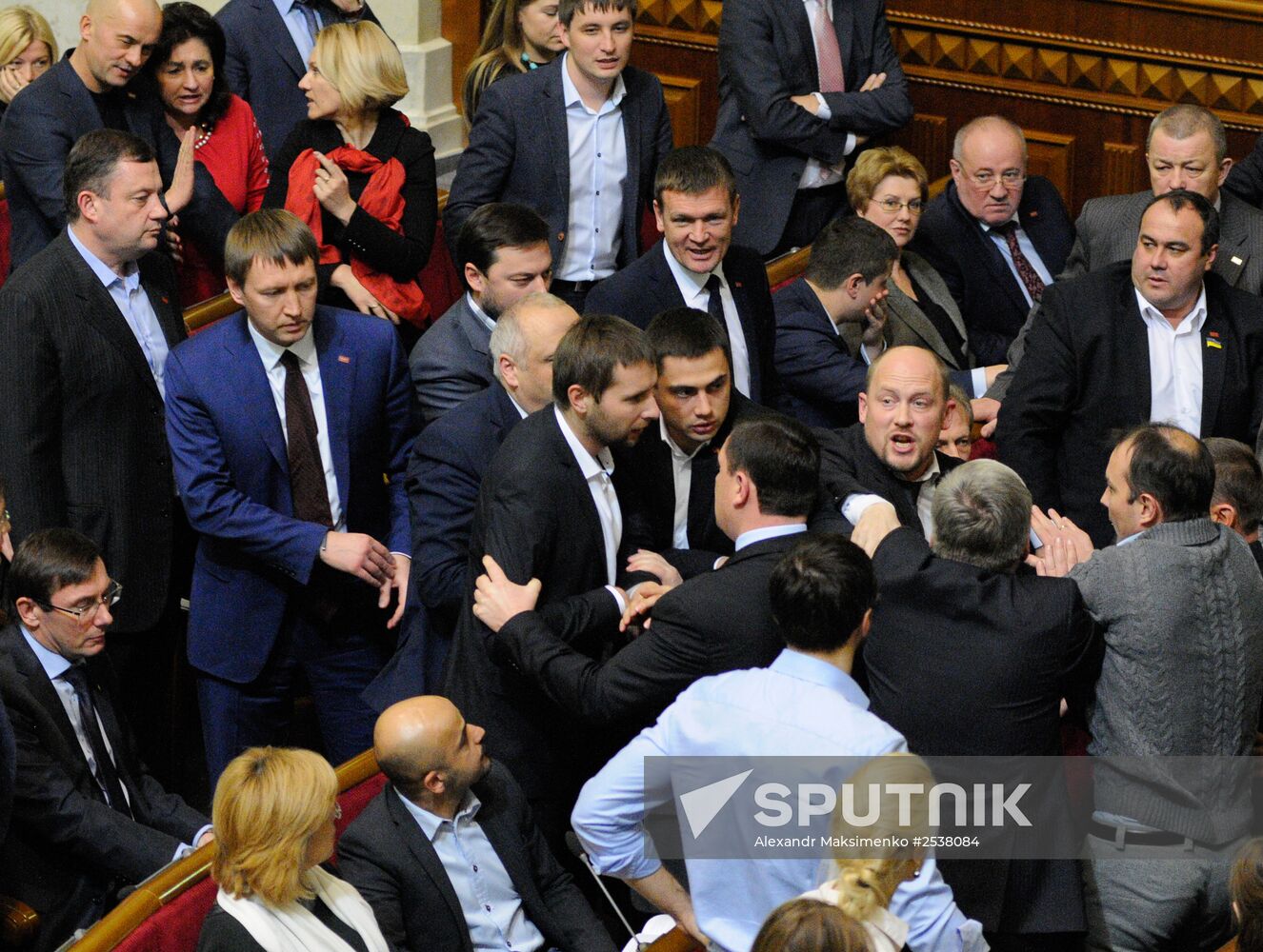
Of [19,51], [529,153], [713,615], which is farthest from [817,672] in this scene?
[19,51]

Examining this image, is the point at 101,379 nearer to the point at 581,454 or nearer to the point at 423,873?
the point at 581,454

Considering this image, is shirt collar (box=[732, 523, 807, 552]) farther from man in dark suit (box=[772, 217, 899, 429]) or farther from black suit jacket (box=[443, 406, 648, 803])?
man in dark suit (box=[772, 217, 899, 429])

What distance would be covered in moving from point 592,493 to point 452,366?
86 centimetres

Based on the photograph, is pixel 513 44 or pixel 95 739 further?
pixel 513 44

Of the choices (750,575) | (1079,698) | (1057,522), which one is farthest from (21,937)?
(1057,522)

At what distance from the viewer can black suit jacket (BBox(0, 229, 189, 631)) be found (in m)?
3.71

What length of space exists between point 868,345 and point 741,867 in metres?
2.20

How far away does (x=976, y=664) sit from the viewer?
286 cm

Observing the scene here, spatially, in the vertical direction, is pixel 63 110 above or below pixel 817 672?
above

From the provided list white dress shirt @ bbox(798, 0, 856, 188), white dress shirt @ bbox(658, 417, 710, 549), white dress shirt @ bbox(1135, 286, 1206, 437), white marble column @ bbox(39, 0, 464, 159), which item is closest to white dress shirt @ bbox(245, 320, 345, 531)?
white dress shirt @ bbox(658, 417, 710, 549)

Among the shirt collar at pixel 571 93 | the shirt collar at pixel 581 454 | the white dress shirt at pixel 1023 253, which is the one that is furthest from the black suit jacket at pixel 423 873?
the white dress shirt at pixel 1023 253

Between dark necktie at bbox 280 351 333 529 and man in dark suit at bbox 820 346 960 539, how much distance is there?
112 centimetres

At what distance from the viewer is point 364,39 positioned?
4457 millimetres

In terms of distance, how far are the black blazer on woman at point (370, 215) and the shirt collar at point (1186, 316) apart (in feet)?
6.04
